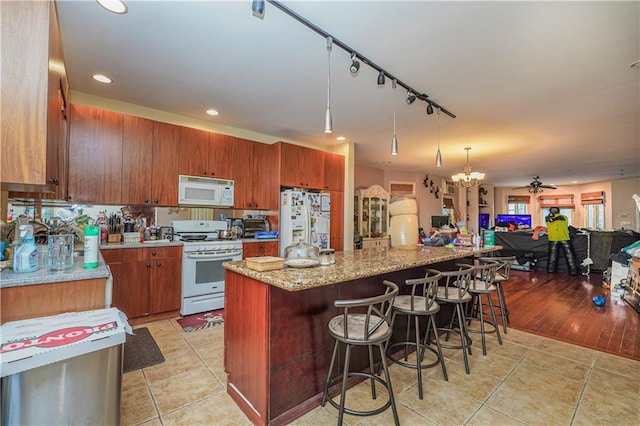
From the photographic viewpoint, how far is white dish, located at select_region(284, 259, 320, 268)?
6.25ft

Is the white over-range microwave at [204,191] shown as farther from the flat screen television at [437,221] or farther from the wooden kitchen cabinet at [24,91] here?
the flat screen television at [437,221]

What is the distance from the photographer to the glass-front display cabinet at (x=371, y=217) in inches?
255

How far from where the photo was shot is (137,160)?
3.46m

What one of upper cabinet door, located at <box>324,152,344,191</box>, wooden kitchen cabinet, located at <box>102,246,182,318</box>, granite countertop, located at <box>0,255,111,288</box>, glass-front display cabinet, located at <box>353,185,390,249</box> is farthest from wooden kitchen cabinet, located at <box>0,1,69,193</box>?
glass-front display cabinet, located at <box>353,185,390,249</box>

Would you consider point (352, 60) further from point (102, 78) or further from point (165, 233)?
point (165, 233)

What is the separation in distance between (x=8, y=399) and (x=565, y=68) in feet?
13.8

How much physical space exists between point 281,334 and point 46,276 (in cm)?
125

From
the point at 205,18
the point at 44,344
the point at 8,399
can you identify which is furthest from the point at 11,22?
the point at 8,399

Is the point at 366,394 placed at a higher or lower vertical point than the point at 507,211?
lower

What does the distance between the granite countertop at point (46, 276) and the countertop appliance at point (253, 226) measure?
2526mm

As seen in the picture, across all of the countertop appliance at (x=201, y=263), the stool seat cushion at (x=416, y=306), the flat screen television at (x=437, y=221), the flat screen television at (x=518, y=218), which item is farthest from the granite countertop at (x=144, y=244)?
the flat screen television at (x=518, y=218)

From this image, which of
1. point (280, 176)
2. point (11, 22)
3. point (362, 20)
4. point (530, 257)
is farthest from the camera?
point (530, 257)

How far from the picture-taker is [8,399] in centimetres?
115

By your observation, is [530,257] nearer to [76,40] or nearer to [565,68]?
[565,68]
